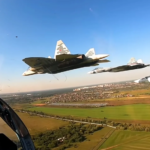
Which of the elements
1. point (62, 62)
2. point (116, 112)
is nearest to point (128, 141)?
point (116, 112)

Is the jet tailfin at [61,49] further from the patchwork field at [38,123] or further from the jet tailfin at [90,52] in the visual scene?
the patchwork field at [38,123]

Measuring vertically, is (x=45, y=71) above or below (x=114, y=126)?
above

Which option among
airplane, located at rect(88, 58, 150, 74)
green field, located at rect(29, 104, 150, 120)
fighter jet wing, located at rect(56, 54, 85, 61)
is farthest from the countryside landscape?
fighter jet wing, located at rect(56, 54, 85, 61)

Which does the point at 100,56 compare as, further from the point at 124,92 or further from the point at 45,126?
the point at 45,126

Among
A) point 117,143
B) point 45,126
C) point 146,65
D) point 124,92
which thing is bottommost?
point 117,143

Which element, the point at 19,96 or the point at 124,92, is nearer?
the point at 19,96

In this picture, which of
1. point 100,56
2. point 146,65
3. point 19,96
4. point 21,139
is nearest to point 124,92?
point 146,65

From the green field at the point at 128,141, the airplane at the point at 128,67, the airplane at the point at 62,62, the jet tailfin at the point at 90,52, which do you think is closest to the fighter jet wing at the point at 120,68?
the airplane at the point at 128,67

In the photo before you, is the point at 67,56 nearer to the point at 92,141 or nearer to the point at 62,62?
the point at 62,62
